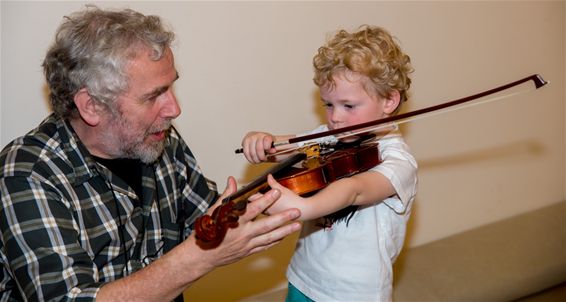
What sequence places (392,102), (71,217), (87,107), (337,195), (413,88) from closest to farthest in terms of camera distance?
(337,195) → (71,217) → (87,107) → (392,102) → (413,88)

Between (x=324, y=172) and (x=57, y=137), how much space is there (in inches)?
27.0

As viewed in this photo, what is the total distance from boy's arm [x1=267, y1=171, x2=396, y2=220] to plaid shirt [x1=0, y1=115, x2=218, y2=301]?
477mm

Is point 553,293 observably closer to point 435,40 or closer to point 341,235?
point 435,40

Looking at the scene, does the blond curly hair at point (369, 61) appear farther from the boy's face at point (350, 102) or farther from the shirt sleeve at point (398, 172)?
the shirt sleeve at point (398, 172)

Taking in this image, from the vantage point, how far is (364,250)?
167cm

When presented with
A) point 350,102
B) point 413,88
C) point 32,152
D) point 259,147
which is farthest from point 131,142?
point 413,88

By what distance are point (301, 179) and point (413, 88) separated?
1305 millimetres

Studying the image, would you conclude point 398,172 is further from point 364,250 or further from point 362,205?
point 364,250

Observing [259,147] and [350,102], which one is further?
[259,147]

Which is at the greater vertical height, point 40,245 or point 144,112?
point 144,112

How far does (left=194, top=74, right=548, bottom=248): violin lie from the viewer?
3.93 feet

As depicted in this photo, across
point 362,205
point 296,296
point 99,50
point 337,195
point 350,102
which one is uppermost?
point 99,50

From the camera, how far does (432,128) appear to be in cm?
267

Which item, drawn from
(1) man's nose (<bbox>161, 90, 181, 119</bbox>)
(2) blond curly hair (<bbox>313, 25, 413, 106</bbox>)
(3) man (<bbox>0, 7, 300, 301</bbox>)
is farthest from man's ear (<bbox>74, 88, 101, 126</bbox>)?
(2) blond curly hair (<bbox>313, 25, 413, 106</bbox>)
